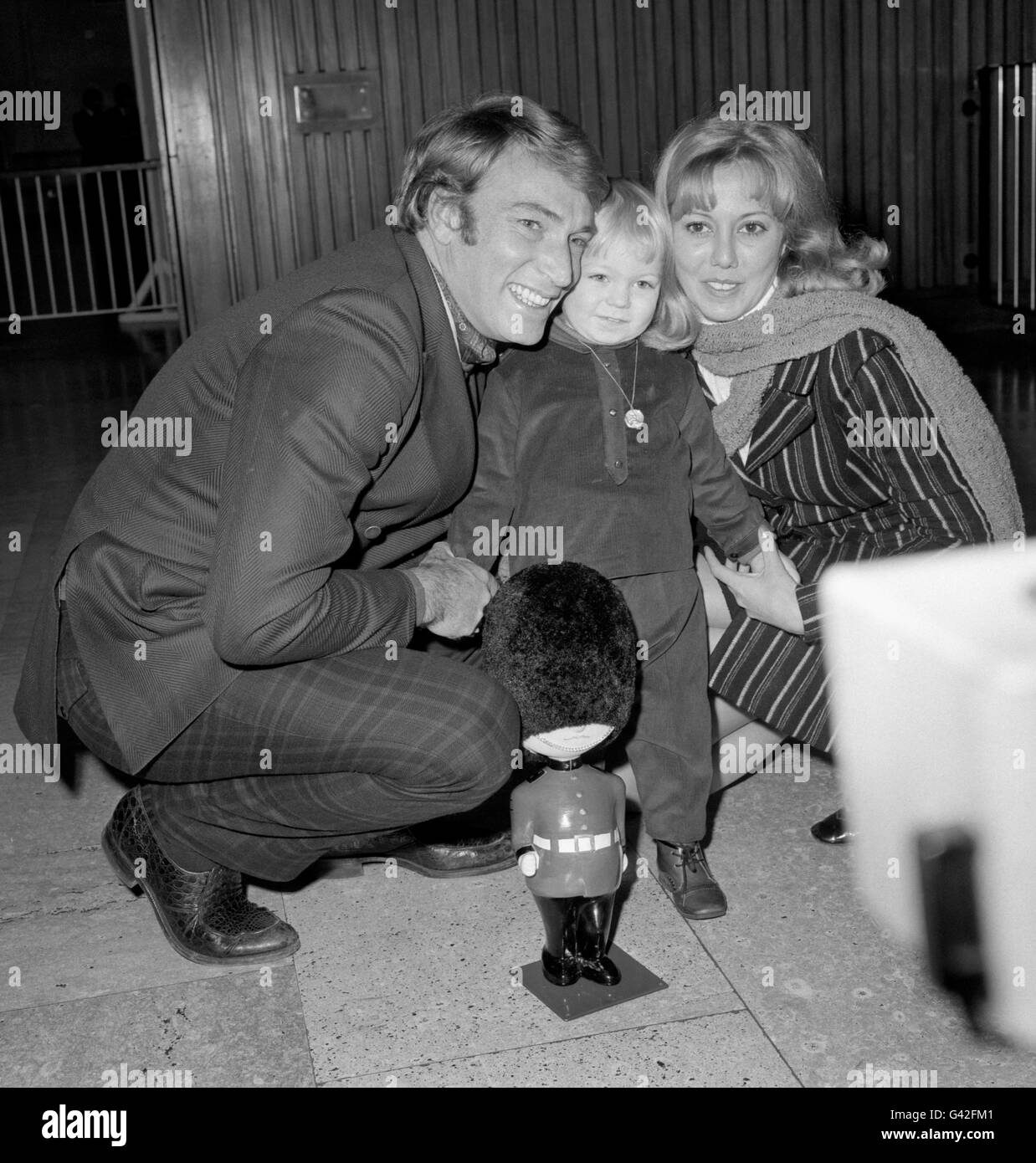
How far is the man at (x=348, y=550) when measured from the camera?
2.05 m

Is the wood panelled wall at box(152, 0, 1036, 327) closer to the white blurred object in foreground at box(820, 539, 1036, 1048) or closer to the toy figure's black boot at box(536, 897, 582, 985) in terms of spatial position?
the white blurred object in foreground at box(820, 539, 1036, 1048)

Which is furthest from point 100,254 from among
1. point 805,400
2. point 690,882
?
point 690,882

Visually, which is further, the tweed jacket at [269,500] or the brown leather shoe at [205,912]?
the brown leather shoe at [205,912]

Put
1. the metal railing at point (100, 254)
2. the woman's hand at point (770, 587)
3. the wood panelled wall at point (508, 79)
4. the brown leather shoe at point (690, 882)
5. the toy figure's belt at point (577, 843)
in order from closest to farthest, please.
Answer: the toy figure's belt at point (577, 843) → the brown leather shoe at point (690, 882) → the woman's hand at point (770, 587) → the wood panelled wall at point (508, 79) → the metal railing at point (100, 254)

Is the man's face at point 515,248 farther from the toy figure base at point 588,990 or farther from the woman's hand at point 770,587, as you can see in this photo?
the toy figure base at point 588,990

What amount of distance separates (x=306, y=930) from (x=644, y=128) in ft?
24.1

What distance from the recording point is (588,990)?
2.15m

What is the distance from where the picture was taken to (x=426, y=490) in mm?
2211

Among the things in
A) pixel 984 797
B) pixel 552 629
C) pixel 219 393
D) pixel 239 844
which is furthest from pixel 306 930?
pixel 984 797

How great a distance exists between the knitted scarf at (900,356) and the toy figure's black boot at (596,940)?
3.08 feet

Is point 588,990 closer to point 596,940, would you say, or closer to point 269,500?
point 596,940

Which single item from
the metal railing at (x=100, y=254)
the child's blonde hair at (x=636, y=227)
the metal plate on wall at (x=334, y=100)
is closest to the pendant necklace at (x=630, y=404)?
the child's blonde hair at (x=636, y=227)

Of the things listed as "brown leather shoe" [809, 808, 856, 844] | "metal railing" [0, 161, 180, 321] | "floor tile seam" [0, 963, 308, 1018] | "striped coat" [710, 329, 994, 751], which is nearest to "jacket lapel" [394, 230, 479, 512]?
"striped coat" [710, 329, 994, 751]

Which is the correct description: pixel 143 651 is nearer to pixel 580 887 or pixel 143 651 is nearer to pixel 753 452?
pixel 580 887
